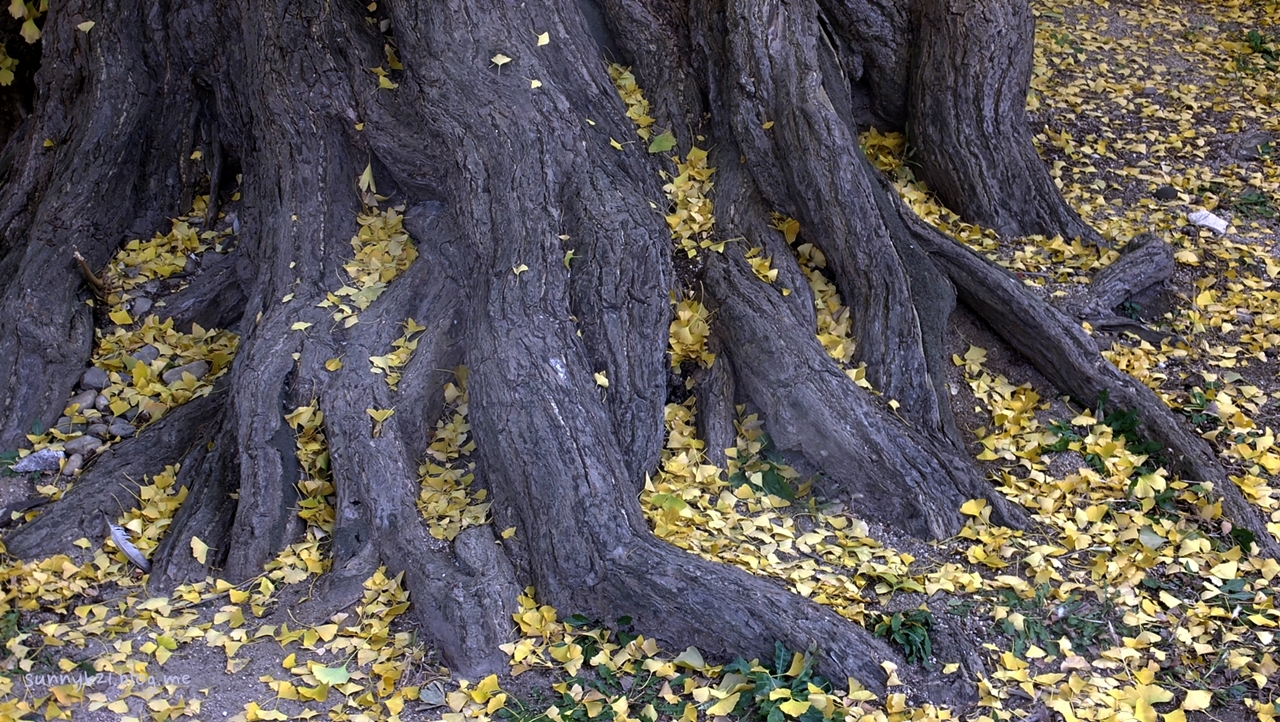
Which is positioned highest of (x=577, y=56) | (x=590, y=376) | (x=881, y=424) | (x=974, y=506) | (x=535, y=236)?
(x=577, y=56)

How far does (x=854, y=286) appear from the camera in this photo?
4.49 m

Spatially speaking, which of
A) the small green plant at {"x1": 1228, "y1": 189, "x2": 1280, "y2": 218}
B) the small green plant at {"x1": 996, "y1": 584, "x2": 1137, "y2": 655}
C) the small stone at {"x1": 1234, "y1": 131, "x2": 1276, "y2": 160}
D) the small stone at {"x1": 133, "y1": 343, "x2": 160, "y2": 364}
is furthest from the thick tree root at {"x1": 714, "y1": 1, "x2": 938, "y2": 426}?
the small stone at {"x1": 1234, "y1": 131, "x2": 1276, "y2": 160}

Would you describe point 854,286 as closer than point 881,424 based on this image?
No

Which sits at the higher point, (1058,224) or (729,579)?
(1058,224)

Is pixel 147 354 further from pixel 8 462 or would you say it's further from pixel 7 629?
pixel 7 629

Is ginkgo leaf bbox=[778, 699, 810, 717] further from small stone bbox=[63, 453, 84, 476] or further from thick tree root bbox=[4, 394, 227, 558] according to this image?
small stone bbox=[63, 453, 84, 476]

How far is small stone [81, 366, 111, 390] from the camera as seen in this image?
4.51 m

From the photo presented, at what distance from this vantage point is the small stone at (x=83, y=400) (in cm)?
442

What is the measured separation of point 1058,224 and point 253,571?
162 inches

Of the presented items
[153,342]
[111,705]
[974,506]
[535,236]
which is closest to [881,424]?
[974,506]

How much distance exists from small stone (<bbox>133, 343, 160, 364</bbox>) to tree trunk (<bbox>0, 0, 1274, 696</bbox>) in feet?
0.77

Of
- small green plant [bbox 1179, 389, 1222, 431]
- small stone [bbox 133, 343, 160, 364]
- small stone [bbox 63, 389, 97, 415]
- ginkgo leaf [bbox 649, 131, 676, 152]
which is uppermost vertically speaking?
→ ginkgo leaf [bbox 649, 131, 676, 152]

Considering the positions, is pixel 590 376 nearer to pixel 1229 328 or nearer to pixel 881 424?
pixel 881 424

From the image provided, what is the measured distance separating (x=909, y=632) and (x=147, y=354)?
347 cm
